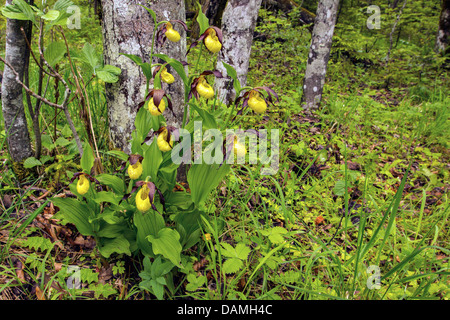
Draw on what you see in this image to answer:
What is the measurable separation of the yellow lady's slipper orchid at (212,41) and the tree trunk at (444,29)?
6.10 metres

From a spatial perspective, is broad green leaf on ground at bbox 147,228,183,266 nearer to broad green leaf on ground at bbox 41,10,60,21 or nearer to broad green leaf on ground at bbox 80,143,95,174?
broad green leaf on ground at bbox 80,143,95,174

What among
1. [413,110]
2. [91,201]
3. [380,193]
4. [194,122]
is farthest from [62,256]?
[413,110]

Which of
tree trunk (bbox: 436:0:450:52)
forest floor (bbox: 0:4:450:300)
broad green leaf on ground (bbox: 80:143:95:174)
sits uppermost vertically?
tree trunk (bbox: 436:0:450:52)

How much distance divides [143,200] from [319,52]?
3.47 meters

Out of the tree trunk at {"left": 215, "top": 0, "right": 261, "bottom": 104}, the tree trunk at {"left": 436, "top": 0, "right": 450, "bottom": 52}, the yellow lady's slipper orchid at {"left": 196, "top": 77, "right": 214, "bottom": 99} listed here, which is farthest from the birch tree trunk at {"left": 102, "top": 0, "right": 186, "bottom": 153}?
the tree trunk at {"left": 436, "top": 0, "right": 450, "bottom": 52}

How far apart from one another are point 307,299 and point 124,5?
6.72 ft

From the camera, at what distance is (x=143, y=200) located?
1195 millimetres

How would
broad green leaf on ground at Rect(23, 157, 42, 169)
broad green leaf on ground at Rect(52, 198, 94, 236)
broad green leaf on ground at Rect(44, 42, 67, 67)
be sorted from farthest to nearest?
broad green leaf on ground at Rect(23, 157, 42, 169)
broad green leaf on ground at Rect(44, 42, 67, 67)
broad green leaf on ground at Rect(52, 198, 94, 236)

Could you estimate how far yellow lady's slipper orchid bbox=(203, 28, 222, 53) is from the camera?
4.16 feet

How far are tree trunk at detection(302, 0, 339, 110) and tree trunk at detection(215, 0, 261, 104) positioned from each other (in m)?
1.10

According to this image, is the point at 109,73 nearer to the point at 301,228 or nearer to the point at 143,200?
the point at 143,200

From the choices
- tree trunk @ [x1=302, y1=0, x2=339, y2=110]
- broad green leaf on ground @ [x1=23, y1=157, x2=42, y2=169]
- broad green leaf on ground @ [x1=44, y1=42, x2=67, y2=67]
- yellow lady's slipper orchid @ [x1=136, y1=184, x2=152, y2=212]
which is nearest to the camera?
yellow lady's slipper orchid @ [x1=136, y1=184, x2=152, y2=212]

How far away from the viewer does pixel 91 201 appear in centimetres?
143

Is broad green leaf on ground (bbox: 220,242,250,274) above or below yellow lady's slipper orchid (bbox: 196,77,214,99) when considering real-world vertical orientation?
below
